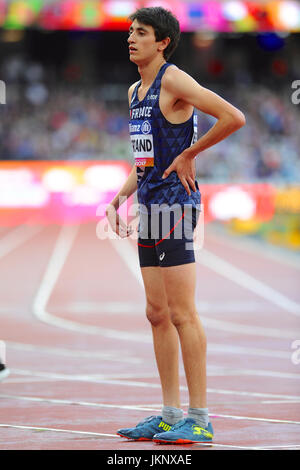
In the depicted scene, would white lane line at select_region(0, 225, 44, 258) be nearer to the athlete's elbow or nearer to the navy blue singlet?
the navy blue singlet

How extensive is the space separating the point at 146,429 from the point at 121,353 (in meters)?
3.42

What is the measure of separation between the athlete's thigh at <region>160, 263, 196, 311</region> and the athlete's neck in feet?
3.36

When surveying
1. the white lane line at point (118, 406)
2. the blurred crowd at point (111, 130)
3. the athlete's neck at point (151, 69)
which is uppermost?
the blurred crowd at point (111, 130)

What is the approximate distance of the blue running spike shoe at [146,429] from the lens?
482 centimetres

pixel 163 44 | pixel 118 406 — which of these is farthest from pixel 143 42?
pixel 118 406

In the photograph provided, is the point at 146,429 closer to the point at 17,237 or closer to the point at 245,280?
the point at 245,280

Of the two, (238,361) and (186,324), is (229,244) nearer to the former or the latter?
(238,361)

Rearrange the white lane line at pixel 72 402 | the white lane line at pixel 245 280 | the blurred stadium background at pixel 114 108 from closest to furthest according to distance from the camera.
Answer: the white lane line at pixel 72 402, the white lane line at pixel 245 280, the blurred stadium background at pixel 114 108

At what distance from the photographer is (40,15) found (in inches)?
1248

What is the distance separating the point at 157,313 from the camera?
5000 mm

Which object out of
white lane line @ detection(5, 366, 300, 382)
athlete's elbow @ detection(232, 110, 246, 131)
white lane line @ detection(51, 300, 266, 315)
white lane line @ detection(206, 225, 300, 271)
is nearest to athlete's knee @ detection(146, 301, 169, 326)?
athlete's elbow @ detection(232, 110, 246, 131)

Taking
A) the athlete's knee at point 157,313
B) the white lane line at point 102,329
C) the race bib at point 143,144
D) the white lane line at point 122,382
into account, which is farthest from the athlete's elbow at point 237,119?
A: the white lane line at point 102,329

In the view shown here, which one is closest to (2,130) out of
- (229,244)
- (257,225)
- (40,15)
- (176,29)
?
(40,15)

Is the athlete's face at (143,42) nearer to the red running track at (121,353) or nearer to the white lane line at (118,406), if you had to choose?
the red running track at (121,353)
